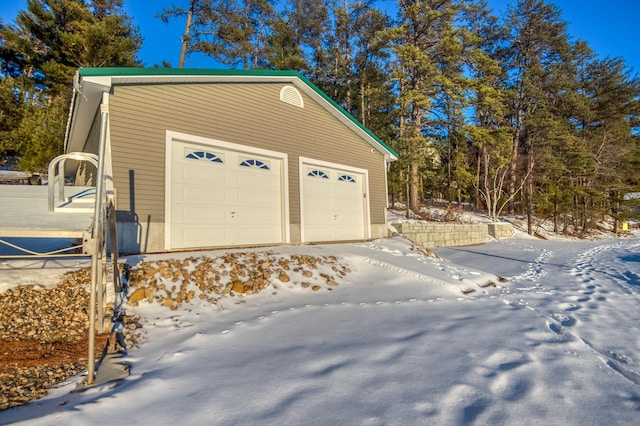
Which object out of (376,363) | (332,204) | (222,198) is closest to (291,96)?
(332,204)

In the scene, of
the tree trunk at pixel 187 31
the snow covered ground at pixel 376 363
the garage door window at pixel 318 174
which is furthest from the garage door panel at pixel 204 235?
the tree trunk at pixel 187 31

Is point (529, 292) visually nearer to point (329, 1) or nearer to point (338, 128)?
point (338, 128)

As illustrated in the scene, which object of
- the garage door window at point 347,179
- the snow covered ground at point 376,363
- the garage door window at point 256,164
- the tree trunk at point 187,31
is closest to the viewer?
the snow covered ground at point 376,363

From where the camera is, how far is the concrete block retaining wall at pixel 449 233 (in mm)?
12398

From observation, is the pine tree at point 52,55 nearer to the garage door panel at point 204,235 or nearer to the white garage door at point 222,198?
the white garage door at point 222,198

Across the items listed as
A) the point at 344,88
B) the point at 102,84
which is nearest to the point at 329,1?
the point at 344,88

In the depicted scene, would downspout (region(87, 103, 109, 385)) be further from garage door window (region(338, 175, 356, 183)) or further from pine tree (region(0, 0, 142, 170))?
pine tree (region(0, 0, 142, 170))

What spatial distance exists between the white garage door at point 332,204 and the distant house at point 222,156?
1.2 inches

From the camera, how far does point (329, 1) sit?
71.9 ft

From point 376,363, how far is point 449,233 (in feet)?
40.0

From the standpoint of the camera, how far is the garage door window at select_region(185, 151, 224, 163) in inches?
269

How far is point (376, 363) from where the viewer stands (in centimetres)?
259

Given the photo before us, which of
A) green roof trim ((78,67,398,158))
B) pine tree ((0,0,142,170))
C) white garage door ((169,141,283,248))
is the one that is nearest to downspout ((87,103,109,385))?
green roof trim ((78,67,398,158))

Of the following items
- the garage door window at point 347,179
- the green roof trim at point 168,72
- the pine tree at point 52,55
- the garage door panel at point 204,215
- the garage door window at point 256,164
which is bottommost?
the garage door panel at point 204,215
